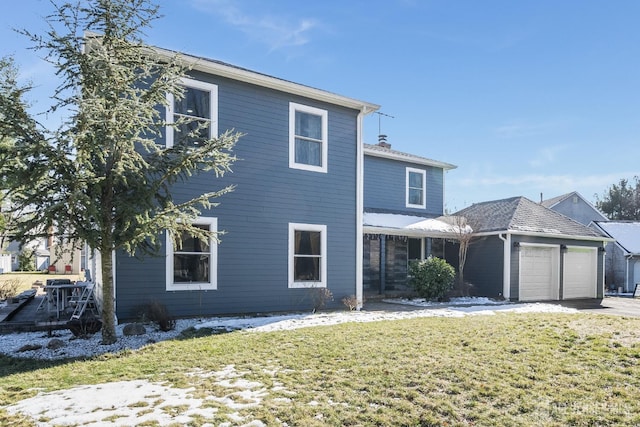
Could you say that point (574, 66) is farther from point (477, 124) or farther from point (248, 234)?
point (248, 234)

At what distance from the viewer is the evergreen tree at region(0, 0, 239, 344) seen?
244 inches

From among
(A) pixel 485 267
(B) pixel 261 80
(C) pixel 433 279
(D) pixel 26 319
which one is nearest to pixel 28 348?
(D) pixel 26 319

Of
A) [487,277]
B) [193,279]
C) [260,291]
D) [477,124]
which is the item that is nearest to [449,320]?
[260,291]

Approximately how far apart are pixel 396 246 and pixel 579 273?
25.9 feet

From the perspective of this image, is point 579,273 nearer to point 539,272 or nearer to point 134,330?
point 539,272

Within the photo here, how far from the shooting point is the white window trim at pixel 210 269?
921 cm

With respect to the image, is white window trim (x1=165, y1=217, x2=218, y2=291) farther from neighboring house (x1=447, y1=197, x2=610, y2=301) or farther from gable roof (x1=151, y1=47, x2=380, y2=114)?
neighboring house (x1=447, y1=197, x2=610, y2=301)

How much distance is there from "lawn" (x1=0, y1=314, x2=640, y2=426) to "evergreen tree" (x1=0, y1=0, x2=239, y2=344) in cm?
193

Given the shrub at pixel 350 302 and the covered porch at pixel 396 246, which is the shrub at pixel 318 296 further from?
the covered porch at pixel 396 246

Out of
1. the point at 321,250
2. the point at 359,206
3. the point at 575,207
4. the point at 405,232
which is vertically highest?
the point at 575,207

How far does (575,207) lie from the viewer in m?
28.9

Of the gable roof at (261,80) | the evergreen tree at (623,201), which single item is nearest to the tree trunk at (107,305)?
the gable roof at (261,80)

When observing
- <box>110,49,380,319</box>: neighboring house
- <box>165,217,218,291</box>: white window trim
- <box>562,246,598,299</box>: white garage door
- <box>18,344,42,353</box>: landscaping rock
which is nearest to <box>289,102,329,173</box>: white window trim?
<box>110,49,380,319</box>: neighboring house

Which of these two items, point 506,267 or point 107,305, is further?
point 506,267
